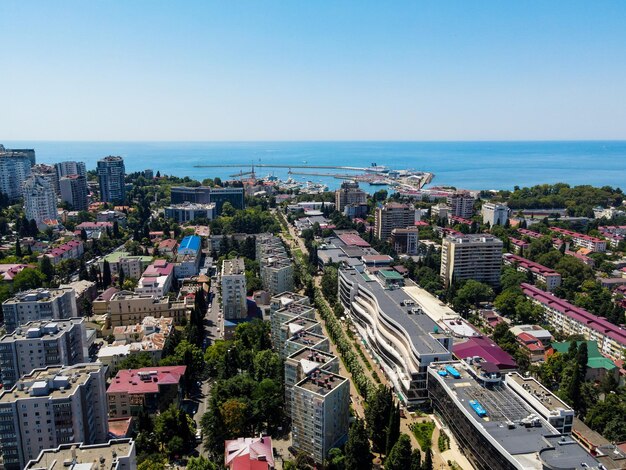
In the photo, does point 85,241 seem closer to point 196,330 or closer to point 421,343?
point 196,330

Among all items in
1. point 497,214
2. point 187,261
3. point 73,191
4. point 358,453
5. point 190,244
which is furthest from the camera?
point 73,191

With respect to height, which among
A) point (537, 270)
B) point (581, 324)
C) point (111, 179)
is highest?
point (111, 179)

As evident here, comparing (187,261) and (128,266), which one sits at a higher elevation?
(187,261)

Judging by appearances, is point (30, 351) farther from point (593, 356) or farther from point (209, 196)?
point (209, 196)

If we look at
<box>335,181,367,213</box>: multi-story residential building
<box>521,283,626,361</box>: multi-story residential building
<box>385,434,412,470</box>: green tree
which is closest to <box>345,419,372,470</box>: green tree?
<box>385,434,412,470</box>: green tree

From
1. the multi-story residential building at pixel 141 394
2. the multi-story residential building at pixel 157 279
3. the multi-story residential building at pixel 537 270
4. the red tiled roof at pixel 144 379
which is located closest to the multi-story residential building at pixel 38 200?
the multi-story residential building at pixel 157 279

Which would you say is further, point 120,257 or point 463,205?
point 463,205

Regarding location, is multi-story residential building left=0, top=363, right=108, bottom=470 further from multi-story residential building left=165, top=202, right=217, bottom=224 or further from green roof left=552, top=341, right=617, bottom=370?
multi-story residential building left=165, top=202, right=217, bottom=224

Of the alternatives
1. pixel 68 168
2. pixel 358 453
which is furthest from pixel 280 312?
pixel 68 168
